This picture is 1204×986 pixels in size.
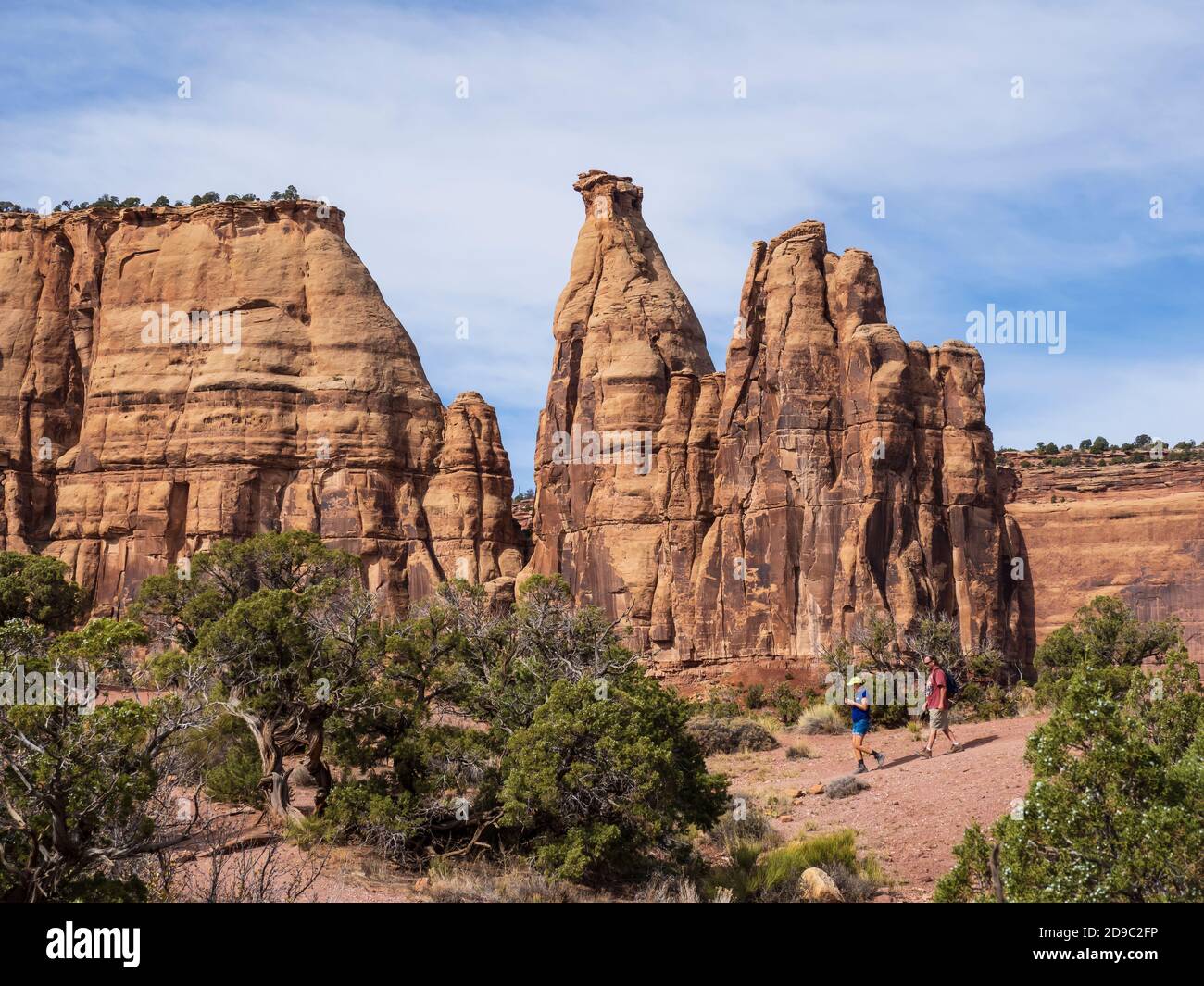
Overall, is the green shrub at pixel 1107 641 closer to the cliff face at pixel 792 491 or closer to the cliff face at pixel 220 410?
the cliff face at pixel 792 491

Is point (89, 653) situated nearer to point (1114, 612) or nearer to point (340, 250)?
point (1114, 612)

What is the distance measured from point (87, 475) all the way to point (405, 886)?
5378 cm

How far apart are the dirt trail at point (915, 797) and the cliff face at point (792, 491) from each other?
23.0 meters

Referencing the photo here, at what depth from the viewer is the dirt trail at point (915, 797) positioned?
2194 cm

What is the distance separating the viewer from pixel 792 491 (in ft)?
193

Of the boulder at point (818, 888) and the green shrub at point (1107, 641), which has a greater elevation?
the green shrub at point (1107, 641)

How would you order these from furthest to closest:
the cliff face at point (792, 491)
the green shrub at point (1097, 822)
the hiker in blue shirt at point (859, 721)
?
1. the cliff face at point (792, 491)
2. the hiker in blue shirt at point (859, 721)
3. the green shrub at point (1097, 822)

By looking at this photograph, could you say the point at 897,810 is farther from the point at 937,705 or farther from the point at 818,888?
the point at 818,888

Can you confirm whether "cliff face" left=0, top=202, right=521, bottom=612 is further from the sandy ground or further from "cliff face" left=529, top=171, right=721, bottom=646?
the sandy ground

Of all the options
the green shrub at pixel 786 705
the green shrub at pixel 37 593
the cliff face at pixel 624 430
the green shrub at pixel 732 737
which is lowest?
the green shrub at pixel 786 705

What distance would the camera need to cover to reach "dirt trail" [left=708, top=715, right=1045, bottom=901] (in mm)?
21938

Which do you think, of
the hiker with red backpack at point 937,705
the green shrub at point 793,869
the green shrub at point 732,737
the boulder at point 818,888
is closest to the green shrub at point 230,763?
the green shrub at point 793,869

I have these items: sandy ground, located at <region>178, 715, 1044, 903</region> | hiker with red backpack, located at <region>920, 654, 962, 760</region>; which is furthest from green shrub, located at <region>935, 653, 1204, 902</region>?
hiker with red backpack, located at <region>920, 654, 962, 760</region>

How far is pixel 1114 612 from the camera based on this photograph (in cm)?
4488
